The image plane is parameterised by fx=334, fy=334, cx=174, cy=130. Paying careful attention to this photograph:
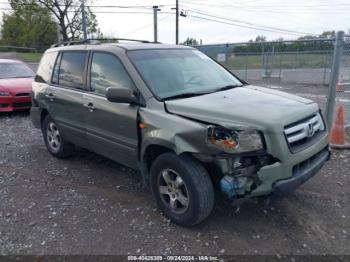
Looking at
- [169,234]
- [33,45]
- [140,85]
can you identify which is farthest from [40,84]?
[33,45]

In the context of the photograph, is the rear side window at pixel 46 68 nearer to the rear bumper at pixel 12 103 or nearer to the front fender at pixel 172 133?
the front fender at pixel 172 133

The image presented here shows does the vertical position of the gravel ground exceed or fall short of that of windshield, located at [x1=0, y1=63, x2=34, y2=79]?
it falls short

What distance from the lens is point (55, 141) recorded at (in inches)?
221

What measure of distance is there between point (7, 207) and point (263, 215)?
9.90 ft

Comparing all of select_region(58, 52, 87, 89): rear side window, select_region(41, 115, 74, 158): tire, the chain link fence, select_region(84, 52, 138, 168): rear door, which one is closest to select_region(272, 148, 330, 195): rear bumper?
select_region(84, 52, 138, 168): rear door

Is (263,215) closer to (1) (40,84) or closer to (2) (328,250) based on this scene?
(2) (328,250)

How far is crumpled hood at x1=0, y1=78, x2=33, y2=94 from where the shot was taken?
8.82m

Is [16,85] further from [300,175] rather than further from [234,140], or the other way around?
[300,175]

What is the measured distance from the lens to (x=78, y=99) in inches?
181

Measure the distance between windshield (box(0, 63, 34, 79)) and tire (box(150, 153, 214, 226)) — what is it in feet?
26.2

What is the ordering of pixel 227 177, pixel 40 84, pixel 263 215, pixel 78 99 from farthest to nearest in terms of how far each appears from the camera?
pixel 40 84 < pixel 78 99 < pixel 263 215 < pixel 227 177

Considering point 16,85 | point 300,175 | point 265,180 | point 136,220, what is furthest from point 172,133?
point 16,85

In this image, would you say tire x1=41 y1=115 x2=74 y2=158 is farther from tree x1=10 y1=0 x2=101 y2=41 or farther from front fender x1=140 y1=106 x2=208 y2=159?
tree x1=10 y1=0 x2=101 y2=41

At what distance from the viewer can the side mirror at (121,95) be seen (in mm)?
3584
